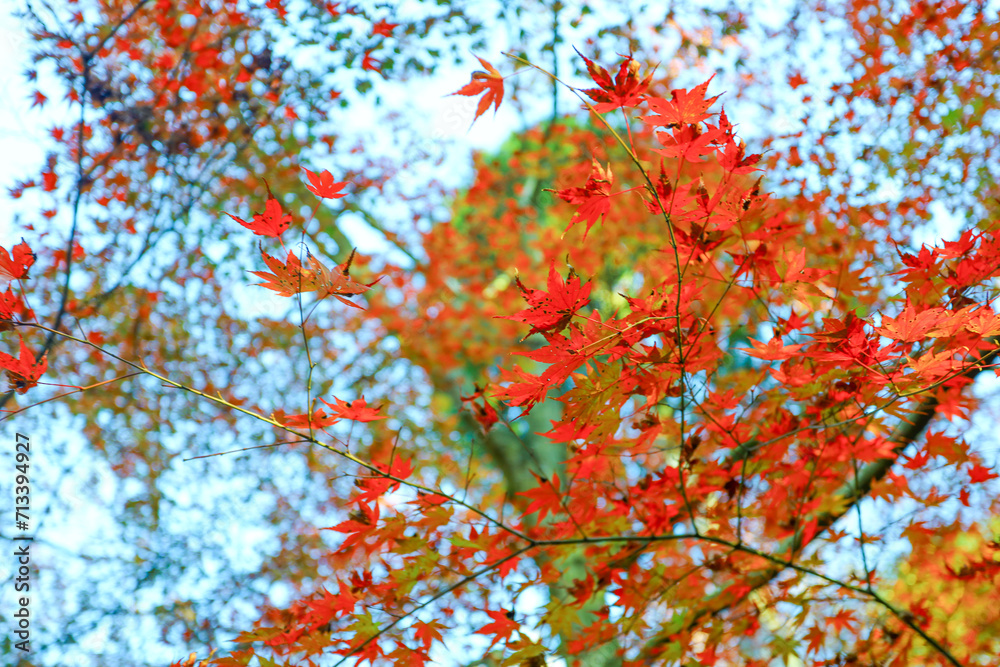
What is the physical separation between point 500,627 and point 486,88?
1.77 meters

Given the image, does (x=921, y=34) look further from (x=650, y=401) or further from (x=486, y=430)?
(x=486, y=430)

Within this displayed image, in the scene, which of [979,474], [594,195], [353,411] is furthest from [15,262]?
[979,474]

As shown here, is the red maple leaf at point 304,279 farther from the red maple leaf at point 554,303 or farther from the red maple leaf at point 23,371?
the red maple leaf at point 23,371

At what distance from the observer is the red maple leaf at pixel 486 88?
1.56 m

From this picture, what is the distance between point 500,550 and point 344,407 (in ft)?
2.66

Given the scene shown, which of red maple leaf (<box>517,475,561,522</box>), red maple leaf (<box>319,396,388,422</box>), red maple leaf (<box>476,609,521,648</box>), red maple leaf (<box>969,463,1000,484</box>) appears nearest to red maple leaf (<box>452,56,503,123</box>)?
red maple leaf (<box>319,396,388,422</box>)

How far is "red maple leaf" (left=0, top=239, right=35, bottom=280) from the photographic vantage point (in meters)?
1.68

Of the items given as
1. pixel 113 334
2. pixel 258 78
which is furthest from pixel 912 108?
pixel 113 334

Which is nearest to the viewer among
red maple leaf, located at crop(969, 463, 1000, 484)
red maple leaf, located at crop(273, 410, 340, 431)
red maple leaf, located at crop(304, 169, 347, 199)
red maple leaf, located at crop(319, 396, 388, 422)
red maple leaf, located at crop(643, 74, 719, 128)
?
red maple leaf, located at crop(643, 74, 719, 128)

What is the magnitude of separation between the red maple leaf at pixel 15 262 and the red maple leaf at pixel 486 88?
1.28 metres

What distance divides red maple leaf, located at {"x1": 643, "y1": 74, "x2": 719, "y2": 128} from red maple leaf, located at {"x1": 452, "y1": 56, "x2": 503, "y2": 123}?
425mm

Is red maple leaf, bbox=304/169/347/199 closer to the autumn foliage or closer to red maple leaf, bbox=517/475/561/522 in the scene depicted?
the autumn foliage

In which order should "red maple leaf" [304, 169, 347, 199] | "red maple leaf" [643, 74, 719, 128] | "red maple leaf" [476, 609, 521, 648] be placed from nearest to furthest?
1. "red maple leaf" [643, 74, 719, 128]
2. "red maple leaf" [304, 169, 347, 199]
3. "red maple leaf" [476, 609, 521, 648]

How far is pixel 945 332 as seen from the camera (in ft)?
4.94
